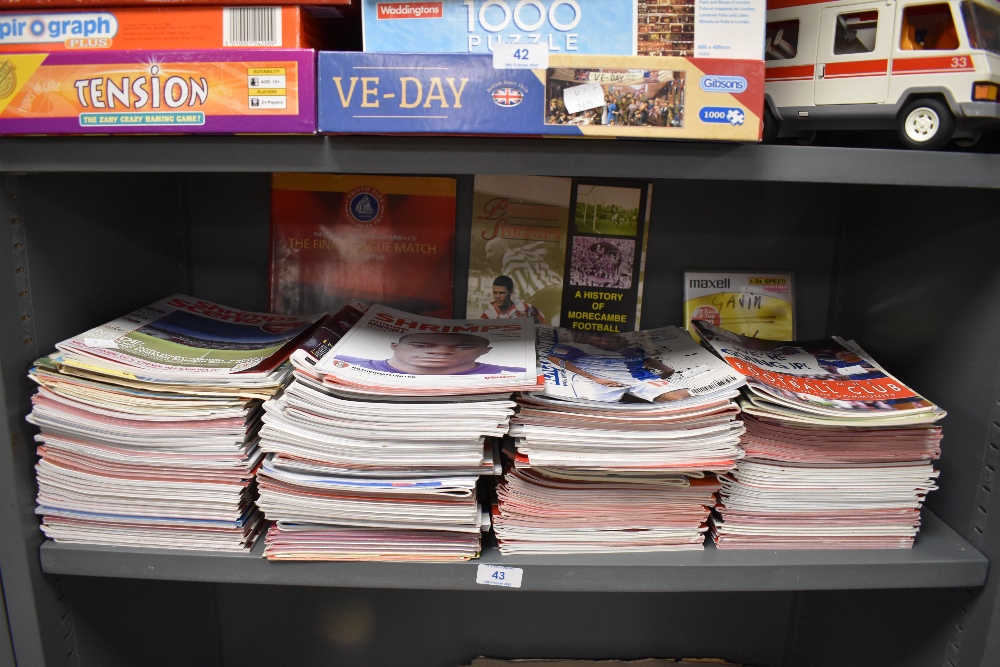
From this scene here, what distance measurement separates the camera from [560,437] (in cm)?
80

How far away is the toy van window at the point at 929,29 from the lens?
2.53ft

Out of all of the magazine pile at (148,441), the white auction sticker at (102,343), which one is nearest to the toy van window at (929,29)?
the magazine pile at (148,441)

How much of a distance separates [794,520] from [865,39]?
2.00 feet

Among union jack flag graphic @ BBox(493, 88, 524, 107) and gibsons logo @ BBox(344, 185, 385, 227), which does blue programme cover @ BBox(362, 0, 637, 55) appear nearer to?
union jack flag graphic @ BBox(493, 88, 524, 107)

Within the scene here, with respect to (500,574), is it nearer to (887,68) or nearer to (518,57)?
(518,57)

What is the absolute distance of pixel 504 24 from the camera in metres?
0.72

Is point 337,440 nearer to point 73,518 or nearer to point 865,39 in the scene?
point 73,518

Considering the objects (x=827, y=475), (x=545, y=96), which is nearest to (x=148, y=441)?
(x=545, y=96)

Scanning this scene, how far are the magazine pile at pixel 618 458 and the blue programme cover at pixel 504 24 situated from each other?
40cm

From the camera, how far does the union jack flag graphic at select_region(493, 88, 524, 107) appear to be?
70cm

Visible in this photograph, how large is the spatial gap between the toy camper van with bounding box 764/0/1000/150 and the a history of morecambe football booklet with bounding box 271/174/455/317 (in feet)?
1.76

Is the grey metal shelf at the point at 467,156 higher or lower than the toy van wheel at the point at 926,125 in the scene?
lower

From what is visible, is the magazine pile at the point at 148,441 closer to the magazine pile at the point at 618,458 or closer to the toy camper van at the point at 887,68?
the magazine pile at the point at 618,458

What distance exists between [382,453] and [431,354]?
0.15 m
